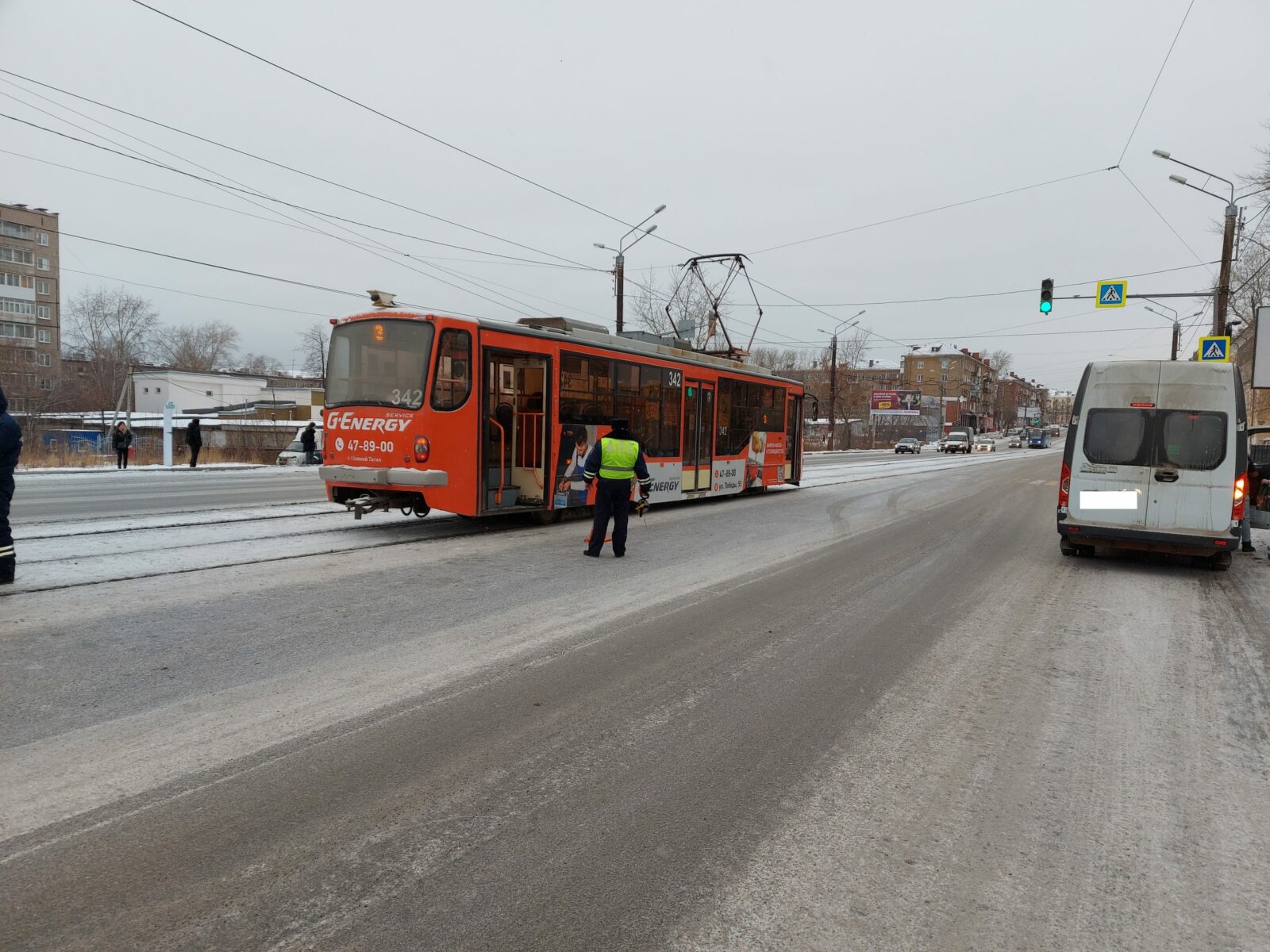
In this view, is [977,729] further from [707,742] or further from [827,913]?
[827,913]

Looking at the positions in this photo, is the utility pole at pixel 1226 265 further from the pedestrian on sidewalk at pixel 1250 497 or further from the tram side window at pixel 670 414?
the tram side window at pixel 670 414

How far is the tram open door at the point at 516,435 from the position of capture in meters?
11.3

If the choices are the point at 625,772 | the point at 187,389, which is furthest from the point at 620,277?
the point at 187,389

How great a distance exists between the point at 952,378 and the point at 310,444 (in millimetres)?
126095

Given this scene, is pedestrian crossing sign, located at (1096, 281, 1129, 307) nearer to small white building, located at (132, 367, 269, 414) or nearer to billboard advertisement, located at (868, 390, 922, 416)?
small white building, located at (132, 367, 269, 414)

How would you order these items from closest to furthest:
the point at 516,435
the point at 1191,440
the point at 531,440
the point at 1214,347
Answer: the point at 1191,440
the point at 516,435
the point at 531,440
the point at 1214,347

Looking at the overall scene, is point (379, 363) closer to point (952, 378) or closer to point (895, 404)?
point (895, 404)

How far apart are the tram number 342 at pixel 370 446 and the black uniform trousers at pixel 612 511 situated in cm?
288

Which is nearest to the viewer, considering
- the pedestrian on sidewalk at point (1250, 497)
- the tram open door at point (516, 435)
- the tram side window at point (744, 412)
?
the pedestrian on sidewalk at point (1250, 497)

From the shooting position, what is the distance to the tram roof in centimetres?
1111

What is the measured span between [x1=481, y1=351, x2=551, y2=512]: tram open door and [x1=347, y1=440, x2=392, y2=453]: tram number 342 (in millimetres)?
1272

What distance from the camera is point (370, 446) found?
10648mm

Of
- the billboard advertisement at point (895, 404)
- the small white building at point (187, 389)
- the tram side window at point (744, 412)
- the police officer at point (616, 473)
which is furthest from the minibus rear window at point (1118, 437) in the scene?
the billboard advertisement at point (895, 404)

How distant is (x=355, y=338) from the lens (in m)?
10.9
